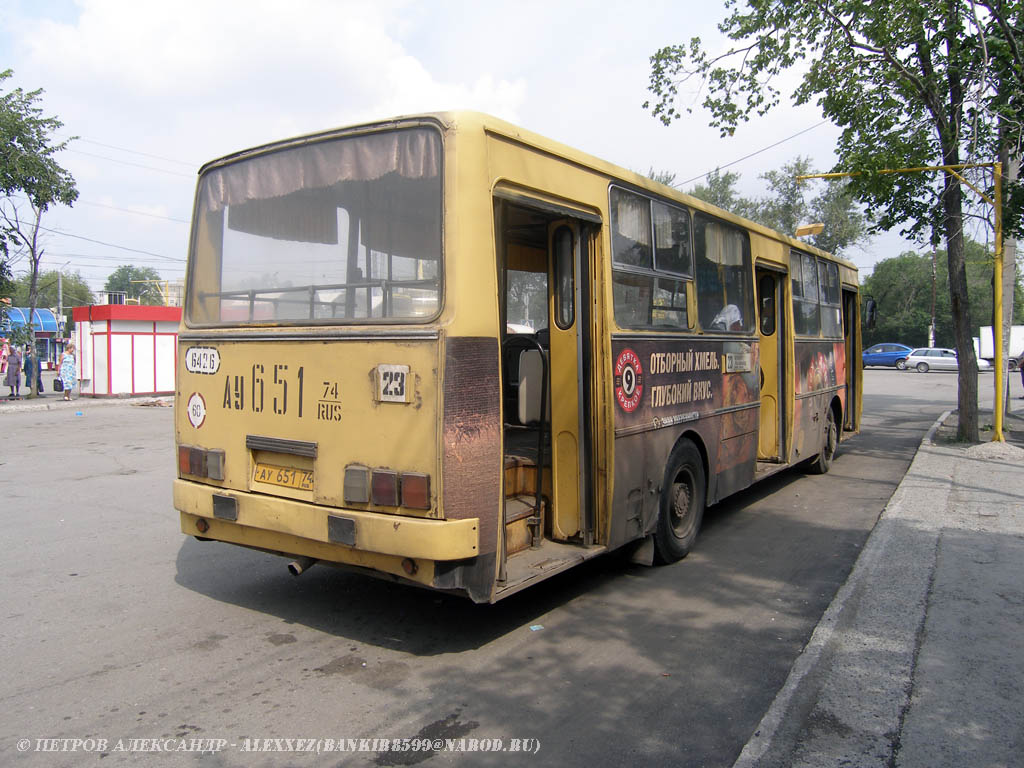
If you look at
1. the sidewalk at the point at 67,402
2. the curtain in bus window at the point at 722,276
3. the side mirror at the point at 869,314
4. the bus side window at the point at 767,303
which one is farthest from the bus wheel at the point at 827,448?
the sidewalk at the point at 67,402

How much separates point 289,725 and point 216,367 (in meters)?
2.35

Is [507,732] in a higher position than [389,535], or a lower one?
lower

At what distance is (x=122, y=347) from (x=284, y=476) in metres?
20.6

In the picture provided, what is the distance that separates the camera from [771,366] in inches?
352

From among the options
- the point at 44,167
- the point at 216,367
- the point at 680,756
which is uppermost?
the point at 44,167

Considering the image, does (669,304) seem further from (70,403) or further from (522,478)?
(70,403)

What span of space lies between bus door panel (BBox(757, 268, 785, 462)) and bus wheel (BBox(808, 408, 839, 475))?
175 centimetres

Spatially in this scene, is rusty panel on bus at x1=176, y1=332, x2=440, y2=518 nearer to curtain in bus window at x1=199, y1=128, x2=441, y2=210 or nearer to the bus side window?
curtain in bus window at x1=199, y1=128, x2=441, y2=210

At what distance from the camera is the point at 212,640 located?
467cm

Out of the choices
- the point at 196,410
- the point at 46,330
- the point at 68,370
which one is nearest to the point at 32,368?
the point at 68,370

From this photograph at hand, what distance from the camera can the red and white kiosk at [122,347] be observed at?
22234 millimetres

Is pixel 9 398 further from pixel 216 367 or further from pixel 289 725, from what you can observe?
pixel 289 725

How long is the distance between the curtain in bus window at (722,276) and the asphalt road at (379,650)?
207cm

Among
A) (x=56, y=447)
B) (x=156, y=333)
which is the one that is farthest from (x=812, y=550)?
(x=156, y=333)
